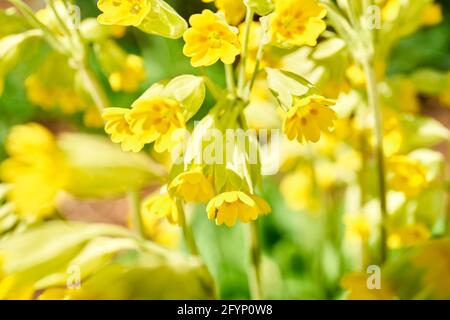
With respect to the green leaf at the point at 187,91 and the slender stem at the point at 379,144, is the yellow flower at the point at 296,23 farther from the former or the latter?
the slender stem at the point at 379,144

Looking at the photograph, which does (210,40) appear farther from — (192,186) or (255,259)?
(255,259)

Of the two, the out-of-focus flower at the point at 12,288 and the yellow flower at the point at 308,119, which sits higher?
the yellow flower at the point at 308,119

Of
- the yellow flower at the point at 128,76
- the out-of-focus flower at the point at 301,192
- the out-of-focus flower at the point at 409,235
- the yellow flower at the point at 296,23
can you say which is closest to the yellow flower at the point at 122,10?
the yellow flower at the point at 296,23

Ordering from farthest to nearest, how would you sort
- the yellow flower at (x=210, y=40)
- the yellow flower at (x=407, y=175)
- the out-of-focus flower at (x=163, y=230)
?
1. the out-of-focus flower at (x=163, y=230)
2. the yellow flower at (x=407, y=175)
3. the yellow flower at (x=210, y=40)

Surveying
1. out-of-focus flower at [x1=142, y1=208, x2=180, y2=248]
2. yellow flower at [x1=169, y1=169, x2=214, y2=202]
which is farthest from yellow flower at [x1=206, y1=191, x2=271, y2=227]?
out-of-focus flower at [x1=142, y1=208, x2=180, y2=248]

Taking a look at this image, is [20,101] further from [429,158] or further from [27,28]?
[429,158]

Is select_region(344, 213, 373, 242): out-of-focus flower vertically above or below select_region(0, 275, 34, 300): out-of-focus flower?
above

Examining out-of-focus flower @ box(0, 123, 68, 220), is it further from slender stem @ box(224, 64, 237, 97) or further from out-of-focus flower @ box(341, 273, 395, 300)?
out-of-focus flower @ box(341, 273, 395, 300)
